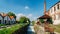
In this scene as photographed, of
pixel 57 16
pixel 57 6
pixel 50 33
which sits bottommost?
pixel 50 33

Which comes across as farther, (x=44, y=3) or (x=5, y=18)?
(x=5, y=18)

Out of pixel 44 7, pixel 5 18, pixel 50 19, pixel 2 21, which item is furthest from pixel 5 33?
pixel 5 18

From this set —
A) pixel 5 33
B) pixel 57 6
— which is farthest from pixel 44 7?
pixel 5 33

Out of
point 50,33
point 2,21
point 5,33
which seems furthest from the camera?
point 2,21

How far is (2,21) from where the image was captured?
3036 inches

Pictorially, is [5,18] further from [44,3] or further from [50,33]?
[50,33]

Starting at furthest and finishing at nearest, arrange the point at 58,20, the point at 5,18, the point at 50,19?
1. the point at 5,18
2. the point at 50,19
3. the point at 58,20

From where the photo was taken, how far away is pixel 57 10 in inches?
1570

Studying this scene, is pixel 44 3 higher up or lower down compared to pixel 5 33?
higher up

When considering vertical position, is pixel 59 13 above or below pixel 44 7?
below

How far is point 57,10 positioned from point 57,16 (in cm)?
161

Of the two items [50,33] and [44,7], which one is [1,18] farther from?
[50,33]

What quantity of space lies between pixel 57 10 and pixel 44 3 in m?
23.4

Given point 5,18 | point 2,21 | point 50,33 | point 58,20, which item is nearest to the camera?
point 50,33
